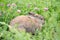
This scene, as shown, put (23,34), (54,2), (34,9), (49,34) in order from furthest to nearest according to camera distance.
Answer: (54,2)
(34,9)
(49,34)
(23,34)

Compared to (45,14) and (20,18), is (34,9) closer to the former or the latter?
(45,14)

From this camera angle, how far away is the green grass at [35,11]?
12.4 ft

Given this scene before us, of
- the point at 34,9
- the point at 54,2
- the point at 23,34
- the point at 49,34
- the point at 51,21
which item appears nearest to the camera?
the point at 23,34

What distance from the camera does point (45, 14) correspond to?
15.4ft

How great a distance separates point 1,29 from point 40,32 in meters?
0.68

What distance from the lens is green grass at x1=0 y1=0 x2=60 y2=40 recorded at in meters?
3.77

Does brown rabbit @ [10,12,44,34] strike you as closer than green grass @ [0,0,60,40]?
No

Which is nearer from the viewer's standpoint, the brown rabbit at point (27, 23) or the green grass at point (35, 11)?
the green grass at point (35, 11)

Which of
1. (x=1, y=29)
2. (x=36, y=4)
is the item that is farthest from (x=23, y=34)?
(x=36, y=4)

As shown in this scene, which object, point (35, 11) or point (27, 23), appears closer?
point (27, 23)

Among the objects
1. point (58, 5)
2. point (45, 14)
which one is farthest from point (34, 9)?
point (58, 5)

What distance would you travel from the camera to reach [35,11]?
4.78m

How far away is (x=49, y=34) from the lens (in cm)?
402

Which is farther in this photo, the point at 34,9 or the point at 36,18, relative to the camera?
the point at 34,9
